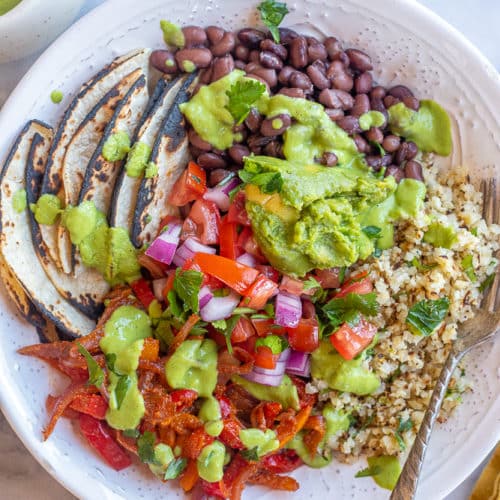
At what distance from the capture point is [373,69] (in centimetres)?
298

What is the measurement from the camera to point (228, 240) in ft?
9.10

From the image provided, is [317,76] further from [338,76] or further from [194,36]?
[194,36]

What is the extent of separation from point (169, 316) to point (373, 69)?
60.9 inches

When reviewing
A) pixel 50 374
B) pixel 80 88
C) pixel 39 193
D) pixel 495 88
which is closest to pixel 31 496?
pixel 50 374

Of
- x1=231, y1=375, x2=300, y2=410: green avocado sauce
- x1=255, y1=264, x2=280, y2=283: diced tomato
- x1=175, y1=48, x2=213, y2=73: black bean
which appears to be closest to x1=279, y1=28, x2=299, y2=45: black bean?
x1=175, y1=48, x2=213, y2=73: black bean

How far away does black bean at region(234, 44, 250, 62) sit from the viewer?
9.41ft

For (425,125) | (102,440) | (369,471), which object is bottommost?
(102,440)

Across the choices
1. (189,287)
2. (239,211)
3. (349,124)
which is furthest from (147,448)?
(349,124)

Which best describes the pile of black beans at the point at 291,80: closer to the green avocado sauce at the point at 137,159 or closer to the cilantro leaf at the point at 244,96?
the cilantro leaf at the point at 244,96

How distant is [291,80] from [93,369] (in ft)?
5.16

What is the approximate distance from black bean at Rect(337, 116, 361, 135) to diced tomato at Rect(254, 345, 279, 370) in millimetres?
Answer: 1064

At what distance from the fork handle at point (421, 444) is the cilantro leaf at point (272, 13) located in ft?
5.63

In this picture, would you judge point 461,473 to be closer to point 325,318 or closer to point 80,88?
point 325,318

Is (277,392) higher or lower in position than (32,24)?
lower
